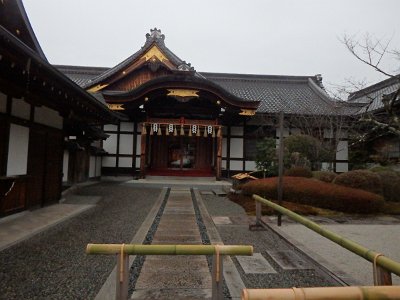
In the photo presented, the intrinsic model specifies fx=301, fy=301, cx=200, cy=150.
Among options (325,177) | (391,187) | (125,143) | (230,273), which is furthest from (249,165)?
(230,273)

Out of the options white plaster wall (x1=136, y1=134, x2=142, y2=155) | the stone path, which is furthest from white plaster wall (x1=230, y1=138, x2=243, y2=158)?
the stone path

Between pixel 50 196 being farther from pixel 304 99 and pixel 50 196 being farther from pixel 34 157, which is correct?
pixel 304 99

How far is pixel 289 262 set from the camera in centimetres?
485

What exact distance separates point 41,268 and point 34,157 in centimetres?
484

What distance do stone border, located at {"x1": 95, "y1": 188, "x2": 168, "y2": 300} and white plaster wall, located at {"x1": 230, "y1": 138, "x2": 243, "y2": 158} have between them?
20.4 feet

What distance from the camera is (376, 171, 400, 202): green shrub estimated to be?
10909mm

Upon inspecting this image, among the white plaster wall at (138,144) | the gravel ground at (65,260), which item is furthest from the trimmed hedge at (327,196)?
the white plaster wall at (138,144)

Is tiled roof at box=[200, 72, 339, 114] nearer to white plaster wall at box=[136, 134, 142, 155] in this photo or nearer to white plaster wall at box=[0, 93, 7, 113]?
white plaster wall at box=[136, 134, 142, 155]

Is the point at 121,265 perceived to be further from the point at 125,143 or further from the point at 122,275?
the point at 125,143

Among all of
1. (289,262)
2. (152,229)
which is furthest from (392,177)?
(152,229)

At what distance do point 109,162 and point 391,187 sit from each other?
1379 centimetres

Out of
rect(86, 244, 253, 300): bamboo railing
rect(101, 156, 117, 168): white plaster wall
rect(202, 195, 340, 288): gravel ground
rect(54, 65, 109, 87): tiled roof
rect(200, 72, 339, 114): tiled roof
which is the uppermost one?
rect(54, 65, 109, 87): tiled roof

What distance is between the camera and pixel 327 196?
Answer: 964 cm

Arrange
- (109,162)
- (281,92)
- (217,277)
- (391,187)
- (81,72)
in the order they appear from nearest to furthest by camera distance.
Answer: (217,277)
(391,187)
(109,162)
(281,92)
(81,72)
